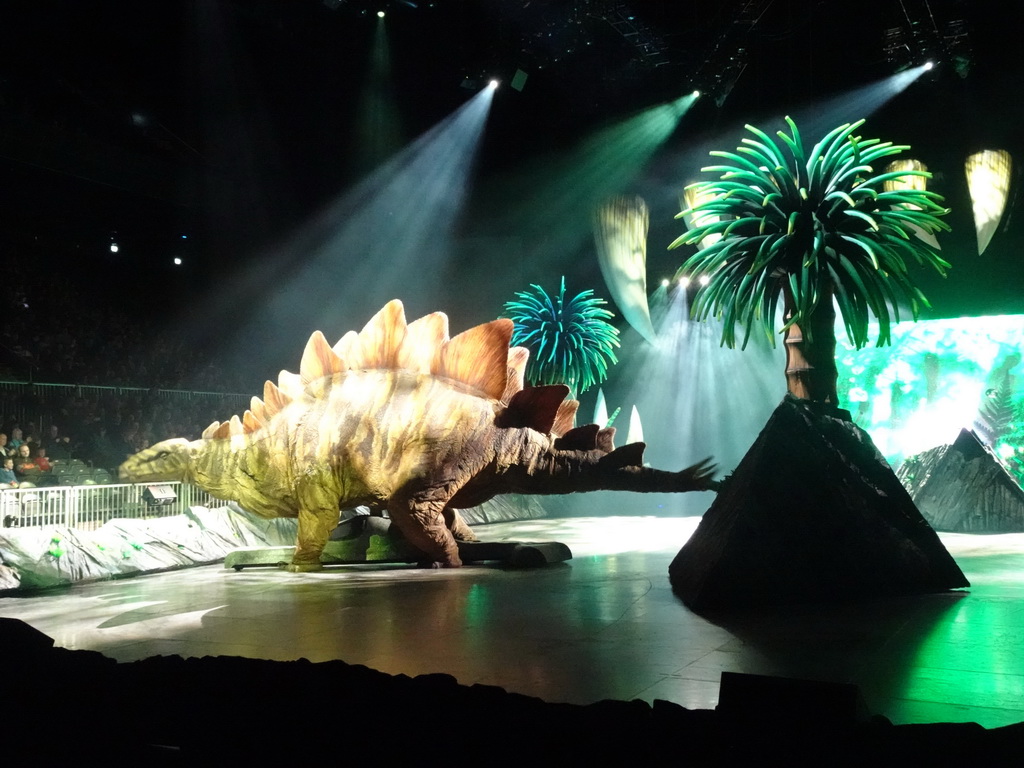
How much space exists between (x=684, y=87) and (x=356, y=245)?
6214 mm

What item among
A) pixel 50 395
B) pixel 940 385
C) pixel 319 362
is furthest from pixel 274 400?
pixel 940 385

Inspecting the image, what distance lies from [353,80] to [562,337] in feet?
16.7

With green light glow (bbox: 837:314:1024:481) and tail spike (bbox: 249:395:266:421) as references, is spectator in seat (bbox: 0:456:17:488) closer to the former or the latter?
tail spike (bbox: 249:395:266:421)

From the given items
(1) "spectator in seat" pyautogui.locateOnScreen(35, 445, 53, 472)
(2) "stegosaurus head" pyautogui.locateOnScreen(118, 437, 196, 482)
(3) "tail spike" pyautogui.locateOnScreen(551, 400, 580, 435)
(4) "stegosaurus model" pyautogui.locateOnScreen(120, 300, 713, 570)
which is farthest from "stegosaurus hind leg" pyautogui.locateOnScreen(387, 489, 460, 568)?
(1) "spectator in seat" pyautogui.locateOnScreen(35, 445, 53, 472)

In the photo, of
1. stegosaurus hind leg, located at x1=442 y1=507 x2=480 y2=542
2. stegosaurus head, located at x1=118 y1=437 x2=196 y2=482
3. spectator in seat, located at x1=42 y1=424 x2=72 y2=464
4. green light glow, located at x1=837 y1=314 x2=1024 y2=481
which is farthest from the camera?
green light glow, located at x1=837 y1=314 x2=1024 y2=481

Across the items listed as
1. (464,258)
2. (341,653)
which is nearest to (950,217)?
(464,258)

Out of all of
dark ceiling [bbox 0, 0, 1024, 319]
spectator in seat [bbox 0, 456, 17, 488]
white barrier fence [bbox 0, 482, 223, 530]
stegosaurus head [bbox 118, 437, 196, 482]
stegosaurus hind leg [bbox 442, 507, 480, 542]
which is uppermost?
dark ceiling [bbox 0, 0, 1024, 319]

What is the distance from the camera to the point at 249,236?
1273cm

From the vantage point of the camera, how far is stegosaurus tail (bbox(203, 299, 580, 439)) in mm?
6227

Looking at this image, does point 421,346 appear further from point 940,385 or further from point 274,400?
point 940,385

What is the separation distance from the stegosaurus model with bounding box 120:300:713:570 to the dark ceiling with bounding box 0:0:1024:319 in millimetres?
4086

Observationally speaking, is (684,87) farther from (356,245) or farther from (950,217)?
(356,245)

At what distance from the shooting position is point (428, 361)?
6367 mm

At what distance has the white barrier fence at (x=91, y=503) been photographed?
6.64m
